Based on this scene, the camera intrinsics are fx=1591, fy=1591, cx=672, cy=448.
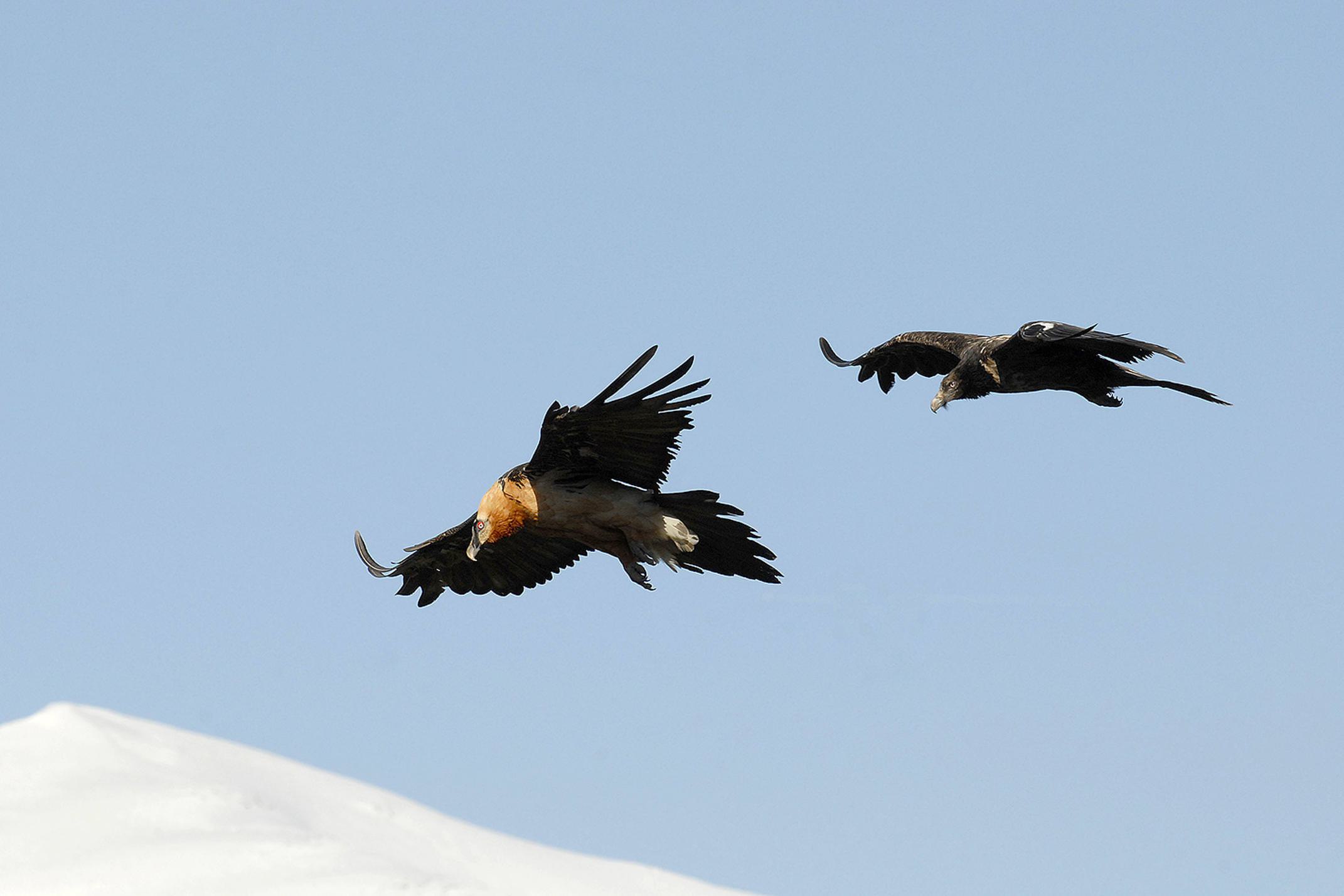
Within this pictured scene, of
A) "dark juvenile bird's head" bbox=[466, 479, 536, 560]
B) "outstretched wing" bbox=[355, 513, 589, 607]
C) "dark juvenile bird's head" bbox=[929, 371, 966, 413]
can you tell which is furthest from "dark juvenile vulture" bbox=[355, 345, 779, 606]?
"dark juvenile bird's head" bbox=[929, 371, 966, 413]

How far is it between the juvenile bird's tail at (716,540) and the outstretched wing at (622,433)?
1.11 ft

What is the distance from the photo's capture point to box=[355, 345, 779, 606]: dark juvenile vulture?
14664 mm

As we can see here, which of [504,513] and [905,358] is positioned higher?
[905,358]

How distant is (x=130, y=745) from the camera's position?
13000cm

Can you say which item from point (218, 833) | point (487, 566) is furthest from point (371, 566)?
point (218, 833)

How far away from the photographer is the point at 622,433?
14.8 meters

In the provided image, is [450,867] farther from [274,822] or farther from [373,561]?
[373,561]

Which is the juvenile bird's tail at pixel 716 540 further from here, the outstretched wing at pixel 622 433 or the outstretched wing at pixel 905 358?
the outstretched wing at pixel 905 358

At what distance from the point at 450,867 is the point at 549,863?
25.6 feet

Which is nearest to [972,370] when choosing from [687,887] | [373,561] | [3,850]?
[373,561]

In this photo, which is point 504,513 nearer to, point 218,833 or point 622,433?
point 622,433

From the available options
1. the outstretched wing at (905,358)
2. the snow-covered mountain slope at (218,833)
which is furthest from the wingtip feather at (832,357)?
the snow-covered mountain slope at (218,833)

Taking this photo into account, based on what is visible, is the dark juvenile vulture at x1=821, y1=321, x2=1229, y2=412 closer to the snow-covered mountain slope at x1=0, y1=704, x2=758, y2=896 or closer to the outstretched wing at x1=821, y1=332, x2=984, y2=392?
the outstretched wing at x1=821, y1=332, x2=984, y2=392

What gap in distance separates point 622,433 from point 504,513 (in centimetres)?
159
